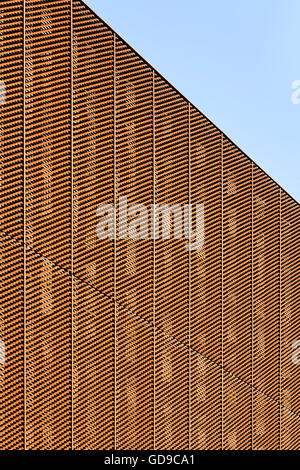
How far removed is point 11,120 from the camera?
9164 millimetres

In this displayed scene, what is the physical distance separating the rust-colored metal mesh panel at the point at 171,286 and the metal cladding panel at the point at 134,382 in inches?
9.9

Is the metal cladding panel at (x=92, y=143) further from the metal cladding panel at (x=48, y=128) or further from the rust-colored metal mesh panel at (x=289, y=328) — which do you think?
the rust-colored metal mesh panel at (x=289, y=328)

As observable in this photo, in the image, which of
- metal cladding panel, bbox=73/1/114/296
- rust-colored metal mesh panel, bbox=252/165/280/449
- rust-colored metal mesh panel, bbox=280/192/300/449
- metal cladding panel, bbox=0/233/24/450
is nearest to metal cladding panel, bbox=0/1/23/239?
metal cladding panel, bbox=0/233/24/450

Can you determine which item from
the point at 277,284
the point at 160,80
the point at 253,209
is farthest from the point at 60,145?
the point at 277,284

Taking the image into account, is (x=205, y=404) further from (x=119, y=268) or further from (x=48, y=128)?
(x=48, y=128)

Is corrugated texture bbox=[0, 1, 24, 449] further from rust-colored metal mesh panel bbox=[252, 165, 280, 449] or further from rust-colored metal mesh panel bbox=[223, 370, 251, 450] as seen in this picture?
rust-colored metal mesh panel bbox=[252, 165, 280, 449]

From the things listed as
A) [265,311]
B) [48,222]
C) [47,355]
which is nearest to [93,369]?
[47,355]

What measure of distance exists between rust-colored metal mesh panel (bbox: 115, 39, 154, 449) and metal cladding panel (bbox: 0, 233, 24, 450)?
220 centimetres

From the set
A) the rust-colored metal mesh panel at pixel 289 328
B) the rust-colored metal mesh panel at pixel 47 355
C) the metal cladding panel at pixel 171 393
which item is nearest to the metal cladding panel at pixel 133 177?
the metal cladding panel at pixel 171 393

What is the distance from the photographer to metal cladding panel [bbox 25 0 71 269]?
941 centimetres

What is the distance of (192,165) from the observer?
39.4 ft
